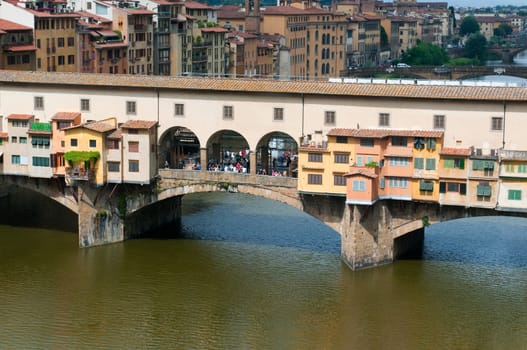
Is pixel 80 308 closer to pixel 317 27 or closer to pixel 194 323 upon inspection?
pixel 194 323

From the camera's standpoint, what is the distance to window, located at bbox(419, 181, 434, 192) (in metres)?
36.4

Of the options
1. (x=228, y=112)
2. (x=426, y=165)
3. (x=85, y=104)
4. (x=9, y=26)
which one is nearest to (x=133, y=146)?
(x=85, y=104)

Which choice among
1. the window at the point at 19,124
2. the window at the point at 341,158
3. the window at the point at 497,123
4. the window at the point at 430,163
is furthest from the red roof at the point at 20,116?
the window at the point at 497,123

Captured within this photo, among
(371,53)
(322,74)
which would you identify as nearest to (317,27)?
(322,74)

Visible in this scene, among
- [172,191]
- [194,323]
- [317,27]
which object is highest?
[317,27]

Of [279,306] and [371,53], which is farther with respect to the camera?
[371,53]

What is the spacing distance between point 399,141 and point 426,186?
6.38 ft

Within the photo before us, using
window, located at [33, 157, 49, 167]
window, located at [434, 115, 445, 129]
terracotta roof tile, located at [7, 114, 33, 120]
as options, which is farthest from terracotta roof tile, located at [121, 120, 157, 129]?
window, located at [434, 115, 445, 129]

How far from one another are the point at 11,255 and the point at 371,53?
95.7 m

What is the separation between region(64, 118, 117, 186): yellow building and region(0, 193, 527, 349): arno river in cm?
315

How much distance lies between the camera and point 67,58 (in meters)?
62.5

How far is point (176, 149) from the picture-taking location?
152 ft

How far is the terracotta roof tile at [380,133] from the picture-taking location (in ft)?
120

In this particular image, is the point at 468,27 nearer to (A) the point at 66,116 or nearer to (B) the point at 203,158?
(B) the point at 203,158
